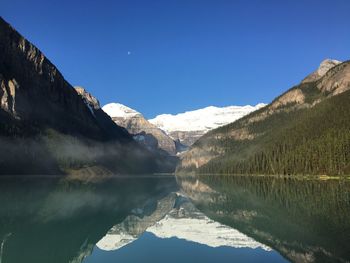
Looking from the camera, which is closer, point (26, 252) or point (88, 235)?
point (26, 252)

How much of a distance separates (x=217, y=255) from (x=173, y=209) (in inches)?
1507

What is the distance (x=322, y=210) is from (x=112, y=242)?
2748cm

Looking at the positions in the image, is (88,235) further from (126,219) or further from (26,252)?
(126,219)

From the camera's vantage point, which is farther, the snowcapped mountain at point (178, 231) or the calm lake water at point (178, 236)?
the snowcapped mountain at point (178, 231)

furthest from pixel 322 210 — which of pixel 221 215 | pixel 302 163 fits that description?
pixel 302 163

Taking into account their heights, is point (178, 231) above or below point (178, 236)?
above

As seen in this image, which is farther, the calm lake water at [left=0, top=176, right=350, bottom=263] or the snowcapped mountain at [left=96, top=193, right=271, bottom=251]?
the snowcapped mountain at [left=96, top=193, right=271, bottom=251]

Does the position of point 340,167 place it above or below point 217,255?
above

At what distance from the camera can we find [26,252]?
29.9m

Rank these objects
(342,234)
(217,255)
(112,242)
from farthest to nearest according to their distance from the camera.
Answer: (112,242) < (342,234) < (217,255)

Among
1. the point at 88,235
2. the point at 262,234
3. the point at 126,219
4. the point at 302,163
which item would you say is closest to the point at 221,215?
the point at 126,219

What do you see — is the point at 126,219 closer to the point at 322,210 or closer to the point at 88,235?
the point at 88,235

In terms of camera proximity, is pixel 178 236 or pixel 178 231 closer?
pixel 178 236

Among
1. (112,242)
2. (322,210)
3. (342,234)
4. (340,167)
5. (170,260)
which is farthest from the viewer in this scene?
(340,167)
